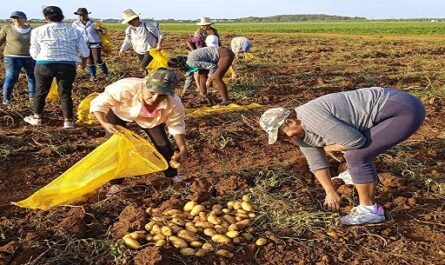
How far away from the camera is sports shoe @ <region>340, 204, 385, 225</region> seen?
3002mm

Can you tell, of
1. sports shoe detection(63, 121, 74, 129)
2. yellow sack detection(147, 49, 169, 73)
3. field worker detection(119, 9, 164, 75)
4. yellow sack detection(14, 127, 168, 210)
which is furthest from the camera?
field worker detection(119, 9, 164, 75)

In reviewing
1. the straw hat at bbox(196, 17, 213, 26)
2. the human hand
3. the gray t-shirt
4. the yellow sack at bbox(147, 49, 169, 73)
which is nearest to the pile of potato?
the human hand

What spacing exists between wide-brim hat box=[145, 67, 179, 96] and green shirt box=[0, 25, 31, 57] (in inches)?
152

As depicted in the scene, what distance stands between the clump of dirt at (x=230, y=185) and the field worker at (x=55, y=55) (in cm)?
259

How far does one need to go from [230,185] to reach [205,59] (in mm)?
3056

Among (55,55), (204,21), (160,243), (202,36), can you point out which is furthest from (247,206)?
(204,21)

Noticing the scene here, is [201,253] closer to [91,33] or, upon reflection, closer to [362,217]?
[362,217]

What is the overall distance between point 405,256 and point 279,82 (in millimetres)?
6026

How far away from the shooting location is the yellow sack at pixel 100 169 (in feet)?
10.2

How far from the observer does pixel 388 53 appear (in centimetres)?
1377

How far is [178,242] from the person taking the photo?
268 cm

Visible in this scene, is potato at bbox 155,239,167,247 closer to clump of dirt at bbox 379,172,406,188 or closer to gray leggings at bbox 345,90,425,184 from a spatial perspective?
gray leggings at bbox 345,90,425,184

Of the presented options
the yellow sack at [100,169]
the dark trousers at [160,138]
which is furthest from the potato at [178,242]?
the dark trousers at [160,138]

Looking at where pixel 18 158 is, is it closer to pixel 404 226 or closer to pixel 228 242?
pixel 228 242
